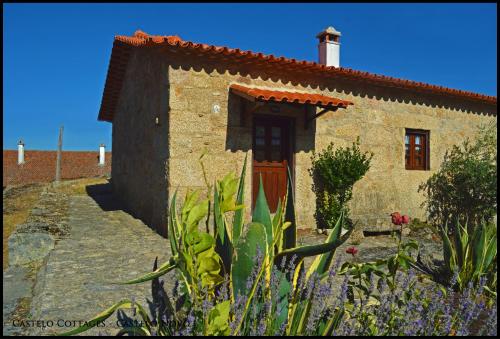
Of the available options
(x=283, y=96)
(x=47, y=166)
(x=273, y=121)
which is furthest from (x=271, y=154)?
(x=47, y=166)

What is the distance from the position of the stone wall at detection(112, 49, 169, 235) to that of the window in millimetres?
5316

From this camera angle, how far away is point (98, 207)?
9336mm

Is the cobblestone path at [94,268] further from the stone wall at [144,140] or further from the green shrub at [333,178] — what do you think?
the green shrub at [333,178]

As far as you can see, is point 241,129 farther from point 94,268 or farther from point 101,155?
point 101,155

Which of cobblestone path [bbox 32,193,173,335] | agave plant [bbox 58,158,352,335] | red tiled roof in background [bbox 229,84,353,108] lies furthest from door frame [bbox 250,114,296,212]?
agave plant [bbox 58,158,352,335]

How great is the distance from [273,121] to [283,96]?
1.01m

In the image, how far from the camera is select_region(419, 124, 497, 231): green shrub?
830cm

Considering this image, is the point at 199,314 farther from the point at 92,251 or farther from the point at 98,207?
the point at 98,207

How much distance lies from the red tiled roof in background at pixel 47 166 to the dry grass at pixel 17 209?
12772 mm

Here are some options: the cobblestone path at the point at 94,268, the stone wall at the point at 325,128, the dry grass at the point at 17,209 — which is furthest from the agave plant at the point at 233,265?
the dry grass at the point at 17,209

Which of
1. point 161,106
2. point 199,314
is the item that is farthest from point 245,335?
point 161,106

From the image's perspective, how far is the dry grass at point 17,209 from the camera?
293 inches

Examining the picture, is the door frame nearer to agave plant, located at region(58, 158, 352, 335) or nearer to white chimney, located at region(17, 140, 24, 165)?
agave plant, located at region(58, 158, 352, 335)

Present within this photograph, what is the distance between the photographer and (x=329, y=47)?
9000mm
